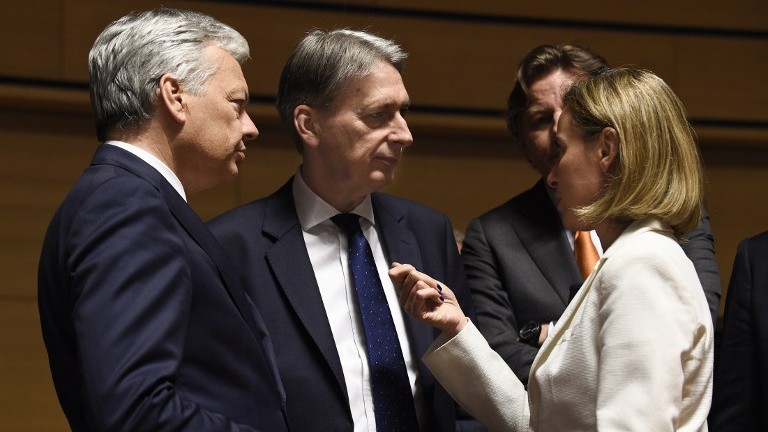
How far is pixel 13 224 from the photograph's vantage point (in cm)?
376

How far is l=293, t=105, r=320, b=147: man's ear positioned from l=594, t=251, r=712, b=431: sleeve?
3.09ft

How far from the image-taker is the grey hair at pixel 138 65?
198cm

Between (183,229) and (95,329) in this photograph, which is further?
(183,229)

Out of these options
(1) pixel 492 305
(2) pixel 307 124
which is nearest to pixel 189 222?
(2) pixel 307 124

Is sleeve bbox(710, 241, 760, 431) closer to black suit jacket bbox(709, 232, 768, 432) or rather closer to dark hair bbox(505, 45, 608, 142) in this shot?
black suit jacket bbox(709, 232, 768, 432)

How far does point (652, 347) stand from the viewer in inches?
69.4

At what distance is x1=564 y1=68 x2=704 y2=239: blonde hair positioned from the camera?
1.95 meters

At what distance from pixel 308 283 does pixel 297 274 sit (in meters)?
0.03

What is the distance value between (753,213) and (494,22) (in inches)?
50.6

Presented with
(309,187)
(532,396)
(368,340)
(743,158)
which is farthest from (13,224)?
(743,158)

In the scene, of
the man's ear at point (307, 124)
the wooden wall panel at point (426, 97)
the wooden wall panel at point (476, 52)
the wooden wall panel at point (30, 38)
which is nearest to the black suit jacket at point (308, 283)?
the man's ear at point (307, 124)

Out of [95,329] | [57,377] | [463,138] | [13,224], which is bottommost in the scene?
[13,224]

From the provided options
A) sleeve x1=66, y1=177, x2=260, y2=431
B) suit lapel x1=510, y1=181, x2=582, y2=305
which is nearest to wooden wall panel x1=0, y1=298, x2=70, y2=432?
suit lapel x1=510, y1=181, x2=582, y2=305

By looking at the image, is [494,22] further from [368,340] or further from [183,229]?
[183,229]
